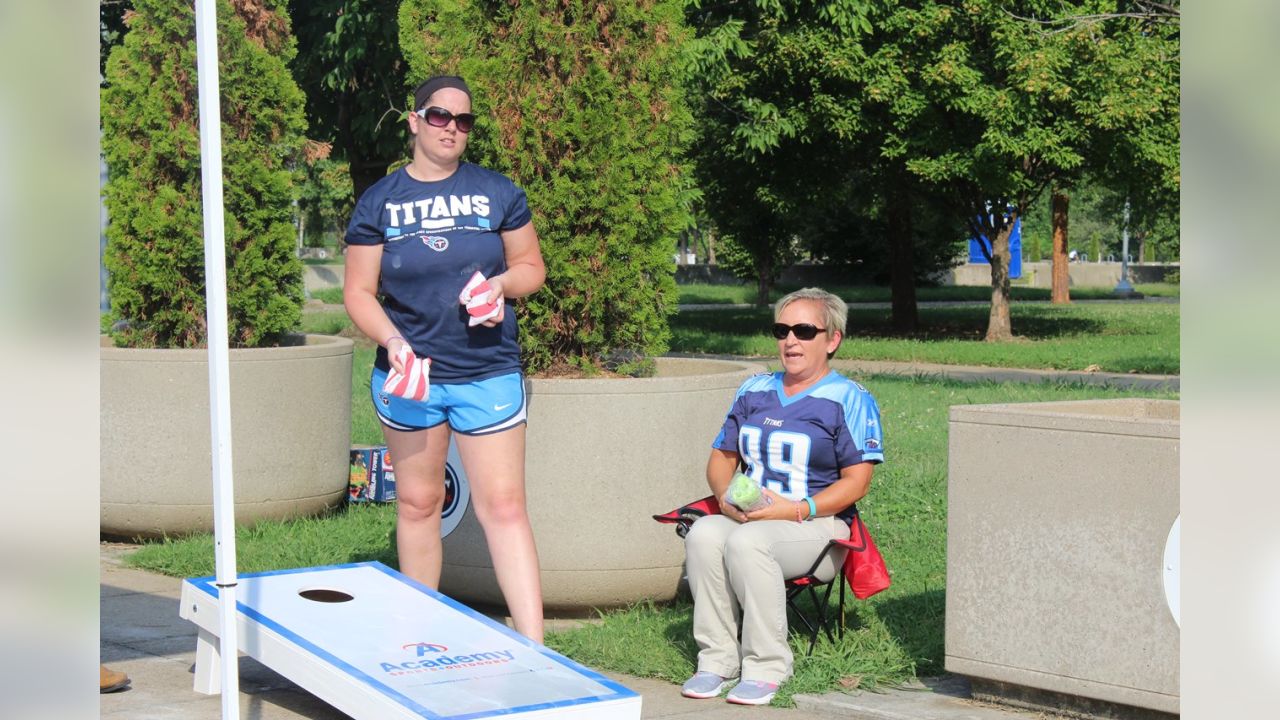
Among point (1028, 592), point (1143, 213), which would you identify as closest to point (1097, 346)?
point (1143, 213)

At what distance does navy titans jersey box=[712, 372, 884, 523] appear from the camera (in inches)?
203

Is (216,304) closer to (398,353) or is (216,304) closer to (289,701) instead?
(398,353)

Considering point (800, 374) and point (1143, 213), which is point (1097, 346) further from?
point (800, 374)

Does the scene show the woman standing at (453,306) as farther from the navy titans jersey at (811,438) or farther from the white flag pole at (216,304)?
the white flag pole at (216,304)

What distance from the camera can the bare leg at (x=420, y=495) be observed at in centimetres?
512

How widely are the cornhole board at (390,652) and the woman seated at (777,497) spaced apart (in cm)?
70

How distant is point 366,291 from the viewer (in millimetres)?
5031

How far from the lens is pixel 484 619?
4.77 m

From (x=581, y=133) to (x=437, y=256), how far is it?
54.0 inches

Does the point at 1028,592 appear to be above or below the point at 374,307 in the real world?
below

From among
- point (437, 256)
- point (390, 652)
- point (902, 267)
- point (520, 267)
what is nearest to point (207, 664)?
point (390, 652)

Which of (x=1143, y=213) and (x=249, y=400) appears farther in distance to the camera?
(x=1143, y=213)
